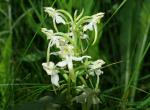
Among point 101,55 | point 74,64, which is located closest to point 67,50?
point 74,64

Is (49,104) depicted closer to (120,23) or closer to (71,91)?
(71,91)

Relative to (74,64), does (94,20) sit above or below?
above

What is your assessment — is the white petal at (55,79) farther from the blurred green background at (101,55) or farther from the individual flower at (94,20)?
the individual flower at (94,20)

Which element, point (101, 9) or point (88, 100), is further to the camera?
point (101, 9)

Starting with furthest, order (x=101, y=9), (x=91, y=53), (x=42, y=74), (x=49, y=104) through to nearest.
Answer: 1. (x=101, y=9)
2. (x=42, y=74)
3. (x=91, y=53)
4. (x=49, y=104)

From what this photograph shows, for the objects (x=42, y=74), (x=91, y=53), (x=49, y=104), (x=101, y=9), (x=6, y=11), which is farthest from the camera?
(x=6, y=11)

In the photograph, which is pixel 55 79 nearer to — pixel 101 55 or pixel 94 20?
pixel 94 20

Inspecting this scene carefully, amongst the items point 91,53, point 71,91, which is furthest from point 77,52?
point 91,53

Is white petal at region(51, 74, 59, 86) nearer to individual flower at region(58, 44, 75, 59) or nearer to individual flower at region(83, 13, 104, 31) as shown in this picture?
individual flower at region(58, 44, 75, 59)
